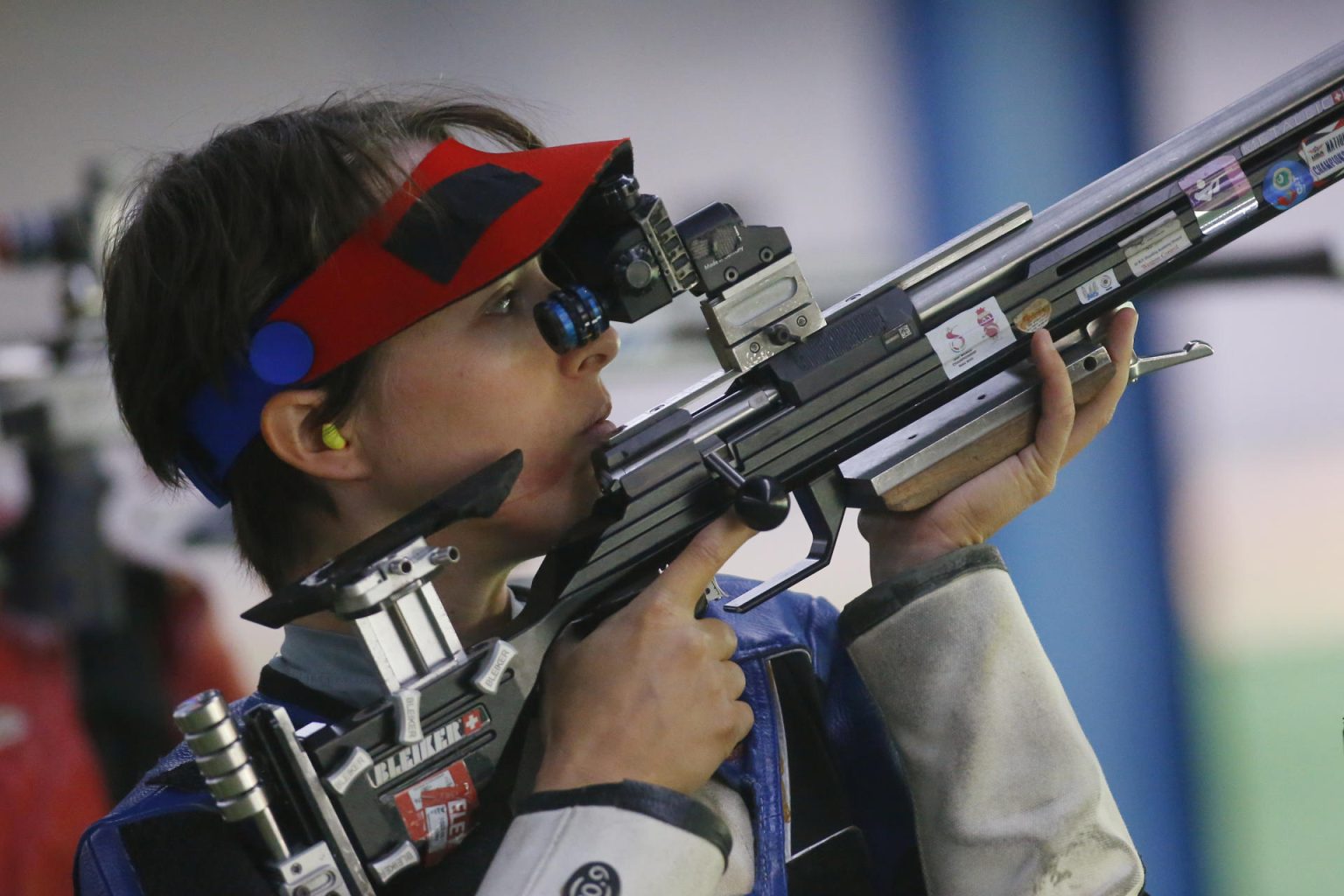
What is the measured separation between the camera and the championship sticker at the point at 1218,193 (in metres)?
0.94

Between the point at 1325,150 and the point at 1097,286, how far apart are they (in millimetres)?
209

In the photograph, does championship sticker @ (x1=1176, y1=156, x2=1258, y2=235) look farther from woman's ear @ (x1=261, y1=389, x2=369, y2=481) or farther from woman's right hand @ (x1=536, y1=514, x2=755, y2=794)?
woman's ear @ (x1=261, y1=389, x2=369, y2=481)

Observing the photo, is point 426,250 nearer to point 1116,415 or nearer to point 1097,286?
point 1097,286

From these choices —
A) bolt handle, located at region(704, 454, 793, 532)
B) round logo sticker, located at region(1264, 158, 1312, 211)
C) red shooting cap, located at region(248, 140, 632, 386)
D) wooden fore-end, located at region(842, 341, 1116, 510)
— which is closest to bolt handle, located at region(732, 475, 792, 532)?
bolt handle, located at region(704, 454, 793, 532)

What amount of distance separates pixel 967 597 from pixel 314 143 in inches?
23.0

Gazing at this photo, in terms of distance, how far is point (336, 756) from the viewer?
734 millimetres

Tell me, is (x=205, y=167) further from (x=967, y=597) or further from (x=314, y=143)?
(x=967, y=597)

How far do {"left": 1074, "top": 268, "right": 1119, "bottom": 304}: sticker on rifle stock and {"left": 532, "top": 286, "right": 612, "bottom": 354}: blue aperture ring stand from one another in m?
0.37

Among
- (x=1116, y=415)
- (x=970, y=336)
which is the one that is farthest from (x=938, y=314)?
(x=1116, y=415)

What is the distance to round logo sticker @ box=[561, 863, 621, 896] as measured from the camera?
0.71 meters

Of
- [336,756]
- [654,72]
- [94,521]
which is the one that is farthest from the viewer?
[654,72]

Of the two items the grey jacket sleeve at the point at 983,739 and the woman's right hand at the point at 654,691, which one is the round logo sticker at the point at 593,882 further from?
the grey jacket sleeve at the point at 983,739

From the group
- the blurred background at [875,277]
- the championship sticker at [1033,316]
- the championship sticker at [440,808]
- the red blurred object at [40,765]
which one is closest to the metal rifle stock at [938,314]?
the championship sticker at [1033,316]

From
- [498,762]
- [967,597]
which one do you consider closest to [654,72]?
[967,597]
